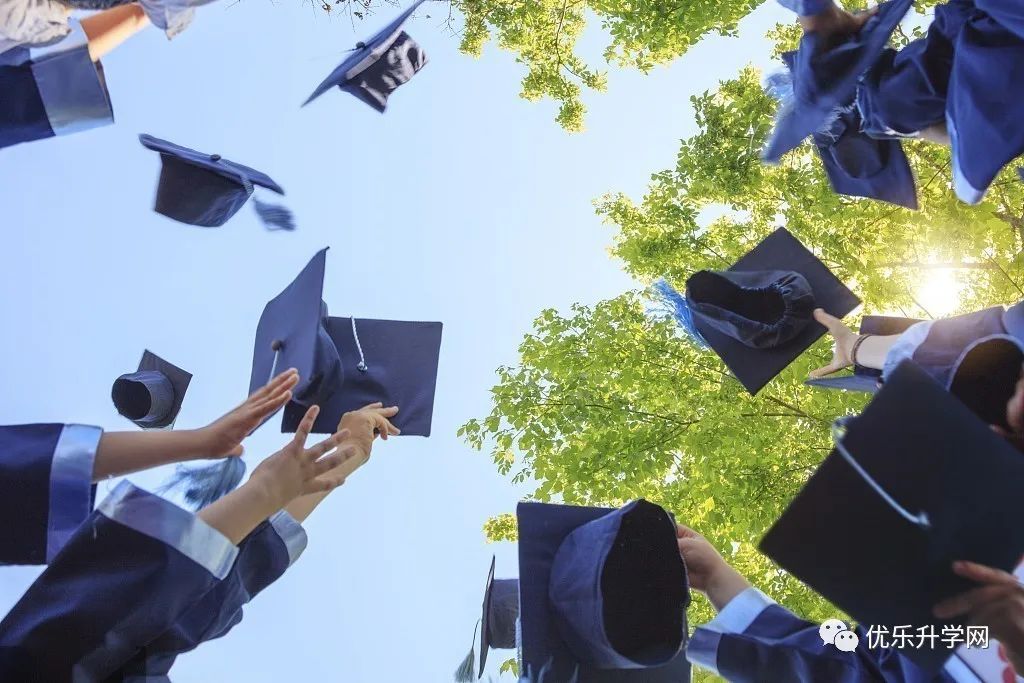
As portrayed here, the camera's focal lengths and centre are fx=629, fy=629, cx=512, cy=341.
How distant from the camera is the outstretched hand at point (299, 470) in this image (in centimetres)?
167

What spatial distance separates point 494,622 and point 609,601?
33.7 inches

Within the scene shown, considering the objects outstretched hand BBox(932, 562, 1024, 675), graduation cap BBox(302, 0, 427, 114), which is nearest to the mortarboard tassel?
outstretched hand BBox(932, 562, 1024, 675)

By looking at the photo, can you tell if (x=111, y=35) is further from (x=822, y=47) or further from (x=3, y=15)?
(x=822, y=47)

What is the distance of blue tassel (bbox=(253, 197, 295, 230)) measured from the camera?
3207 millimetres

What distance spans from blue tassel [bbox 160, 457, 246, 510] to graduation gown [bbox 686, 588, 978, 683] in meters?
1.64

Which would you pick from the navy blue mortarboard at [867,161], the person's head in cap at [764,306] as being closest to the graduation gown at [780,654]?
the person's head in cap at [764,306]

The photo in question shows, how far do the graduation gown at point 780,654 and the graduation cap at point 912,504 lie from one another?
0.99ft

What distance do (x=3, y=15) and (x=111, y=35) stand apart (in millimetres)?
529

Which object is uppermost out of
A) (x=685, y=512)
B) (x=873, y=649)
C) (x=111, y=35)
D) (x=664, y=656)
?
(x=111, y=35)

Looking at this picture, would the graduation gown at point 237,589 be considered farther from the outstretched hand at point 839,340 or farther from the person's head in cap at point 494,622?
the outstretched hand at point 839,340

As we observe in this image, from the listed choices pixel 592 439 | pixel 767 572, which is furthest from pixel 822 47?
pixel 767 572

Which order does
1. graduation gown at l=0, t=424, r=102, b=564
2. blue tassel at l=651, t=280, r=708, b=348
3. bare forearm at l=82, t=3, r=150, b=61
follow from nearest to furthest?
graduation gown at l=0, t=424, r=102, b=564
bare forearm at l=82, t=3, r=150, b=61
blue tassel at l=651, t=280, r=708, b=348

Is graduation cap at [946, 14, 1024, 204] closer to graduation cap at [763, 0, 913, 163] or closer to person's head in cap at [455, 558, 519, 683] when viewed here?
graduation cap at [763, 0, 913, 163]

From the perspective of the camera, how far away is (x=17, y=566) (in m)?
1.74
